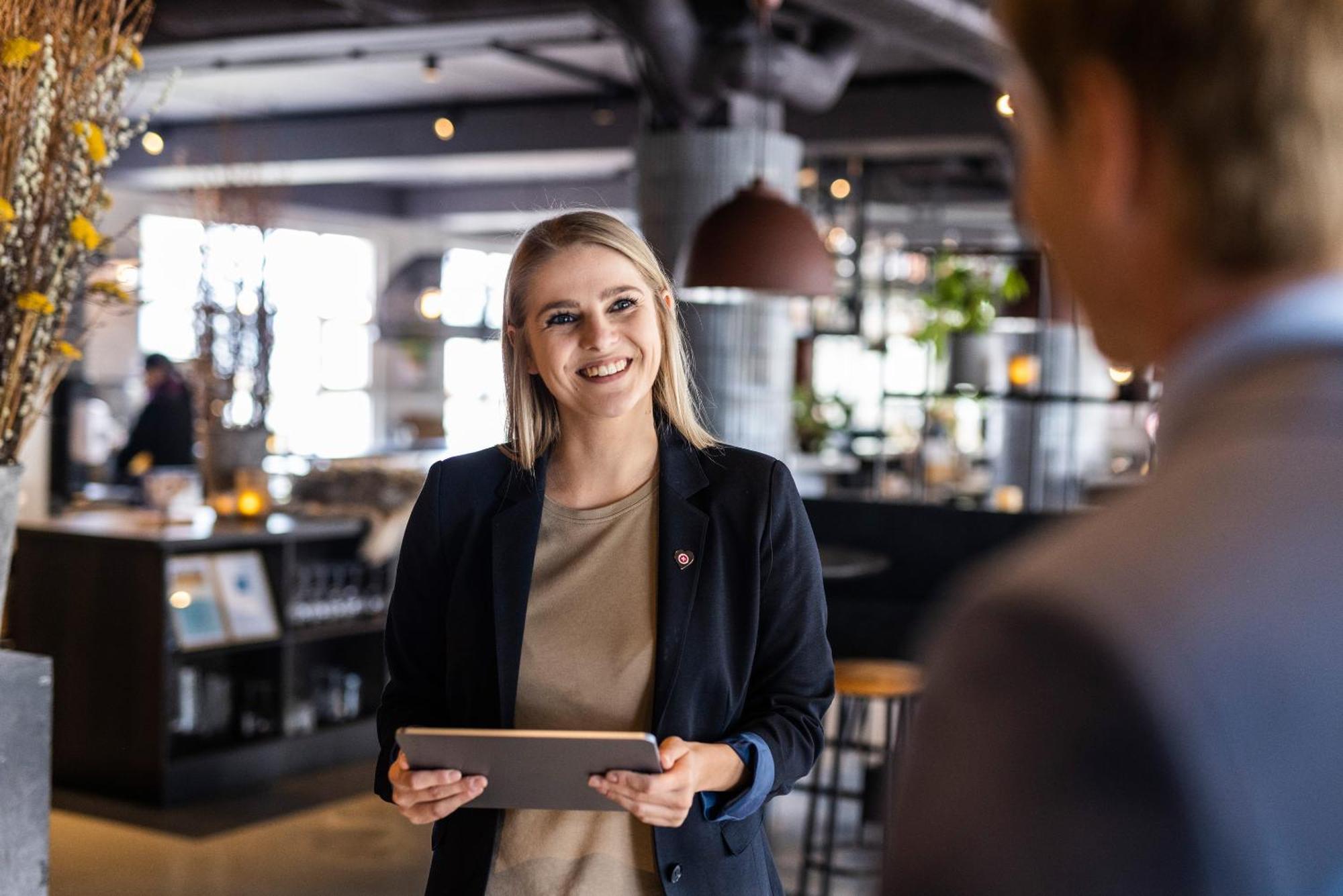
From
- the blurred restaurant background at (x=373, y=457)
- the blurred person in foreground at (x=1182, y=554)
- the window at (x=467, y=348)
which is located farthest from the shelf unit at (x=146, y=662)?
the window at (x=467, y=348)

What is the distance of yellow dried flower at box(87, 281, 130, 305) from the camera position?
2609 millimetres

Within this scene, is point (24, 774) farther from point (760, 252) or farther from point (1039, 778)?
point (760, 252)

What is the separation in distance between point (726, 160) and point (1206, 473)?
631 centimetres

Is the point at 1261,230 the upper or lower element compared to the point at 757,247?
lower

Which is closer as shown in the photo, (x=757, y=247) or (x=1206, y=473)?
(x=1206, y=473)

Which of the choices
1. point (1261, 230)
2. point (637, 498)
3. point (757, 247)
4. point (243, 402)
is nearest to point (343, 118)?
point (243, 402)

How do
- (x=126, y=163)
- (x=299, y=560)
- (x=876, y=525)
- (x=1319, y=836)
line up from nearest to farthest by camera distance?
(x=1319, y=836), (x=299, y=560), (x=876, y=525), (x=126, y=163)

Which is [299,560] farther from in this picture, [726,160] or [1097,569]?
[1097,569]

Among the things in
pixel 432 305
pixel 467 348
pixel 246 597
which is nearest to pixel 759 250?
pixel 246 597

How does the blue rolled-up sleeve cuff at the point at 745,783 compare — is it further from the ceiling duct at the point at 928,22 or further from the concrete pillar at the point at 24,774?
the ceiling duct at the point at 928,22

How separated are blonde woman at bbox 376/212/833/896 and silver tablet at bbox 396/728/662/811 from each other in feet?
0.13

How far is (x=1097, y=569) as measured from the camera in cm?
53

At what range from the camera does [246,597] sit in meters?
6.04

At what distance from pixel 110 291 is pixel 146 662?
337 centimetres
